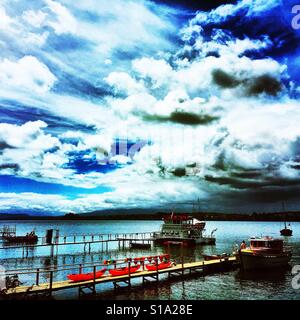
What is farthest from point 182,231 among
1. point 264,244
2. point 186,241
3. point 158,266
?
point 158,266

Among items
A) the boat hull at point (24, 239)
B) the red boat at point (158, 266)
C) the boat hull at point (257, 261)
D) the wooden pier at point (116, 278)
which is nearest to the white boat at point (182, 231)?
the boat hull at point (24, 239)

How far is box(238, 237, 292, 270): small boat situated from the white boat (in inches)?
1454

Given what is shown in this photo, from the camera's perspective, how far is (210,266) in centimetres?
4181

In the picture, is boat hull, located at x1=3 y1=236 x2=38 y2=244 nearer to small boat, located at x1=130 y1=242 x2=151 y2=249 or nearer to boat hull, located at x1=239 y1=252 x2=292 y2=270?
small boat, located at x1=130 y1=242 x2=151 y2=249

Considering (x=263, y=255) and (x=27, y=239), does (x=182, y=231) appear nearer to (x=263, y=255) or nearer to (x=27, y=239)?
(x=27, y=239)

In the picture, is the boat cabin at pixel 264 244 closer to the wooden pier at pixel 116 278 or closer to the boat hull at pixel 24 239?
the wooden pier at pixel 116 278

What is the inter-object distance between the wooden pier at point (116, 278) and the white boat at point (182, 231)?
1406 inches

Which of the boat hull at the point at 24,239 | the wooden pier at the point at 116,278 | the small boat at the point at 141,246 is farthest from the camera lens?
the boat hull at the point at 24,239

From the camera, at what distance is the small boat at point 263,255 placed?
4166 cm

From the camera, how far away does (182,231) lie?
8131cm

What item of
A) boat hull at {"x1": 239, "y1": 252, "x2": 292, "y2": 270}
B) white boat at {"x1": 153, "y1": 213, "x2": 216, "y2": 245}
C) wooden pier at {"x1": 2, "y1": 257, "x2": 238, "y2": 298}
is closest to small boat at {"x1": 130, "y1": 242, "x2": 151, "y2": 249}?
white boat at {"x1": 153, "y1": 213, "x2": 216, "y2": 245}

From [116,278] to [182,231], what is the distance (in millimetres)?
52306
